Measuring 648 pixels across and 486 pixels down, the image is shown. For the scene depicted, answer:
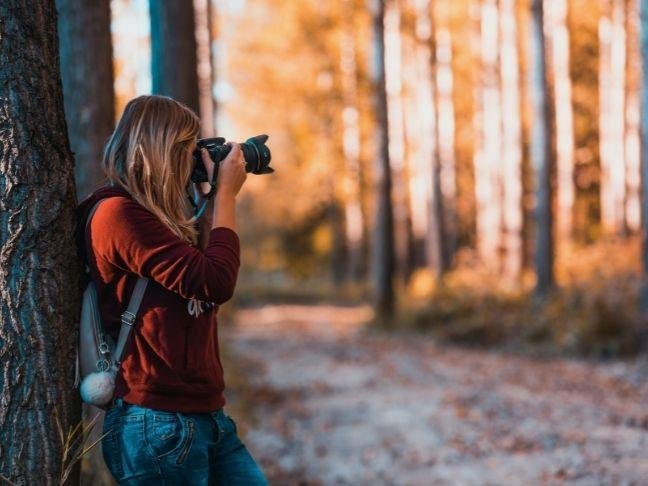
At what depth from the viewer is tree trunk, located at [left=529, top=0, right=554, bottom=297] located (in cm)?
1620

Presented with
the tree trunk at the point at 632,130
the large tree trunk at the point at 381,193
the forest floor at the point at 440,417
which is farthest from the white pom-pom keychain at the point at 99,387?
the tree trunk at the point at 632,130

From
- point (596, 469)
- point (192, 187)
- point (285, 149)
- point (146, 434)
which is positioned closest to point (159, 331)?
point (146, 434)

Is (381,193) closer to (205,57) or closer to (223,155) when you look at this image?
(205,57)

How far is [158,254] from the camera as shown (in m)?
2.85

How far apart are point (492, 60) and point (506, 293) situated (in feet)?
22.4

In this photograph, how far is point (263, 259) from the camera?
1604 inches

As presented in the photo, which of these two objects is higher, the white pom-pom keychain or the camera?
the camera

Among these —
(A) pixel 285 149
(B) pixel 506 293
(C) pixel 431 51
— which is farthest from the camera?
(A) pixel 285 149

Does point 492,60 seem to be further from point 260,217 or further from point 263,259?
point 263,259

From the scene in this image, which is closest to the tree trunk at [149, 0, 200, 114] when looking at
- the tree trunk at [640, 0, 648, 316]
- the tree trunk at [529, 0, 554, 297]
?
the tree trunk at [640, 0, 648, 316]

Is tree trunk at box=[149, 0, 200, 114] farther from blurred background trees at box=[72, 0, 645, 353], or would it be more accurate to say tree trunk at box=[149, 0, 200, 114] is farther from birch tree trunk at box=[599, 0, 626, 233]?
birch tree trunk at box=[599, 0, 626, 233]

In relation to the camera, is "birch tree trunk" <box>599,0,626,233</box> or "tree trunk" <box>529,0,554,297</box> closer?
"tree trunk" <box>529,0,554,297</box>

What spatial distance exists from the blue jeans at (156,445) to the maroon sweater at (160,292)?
4 cm

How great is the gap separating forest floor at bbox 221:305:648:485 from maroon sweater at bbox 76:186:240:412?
4.13 meters
